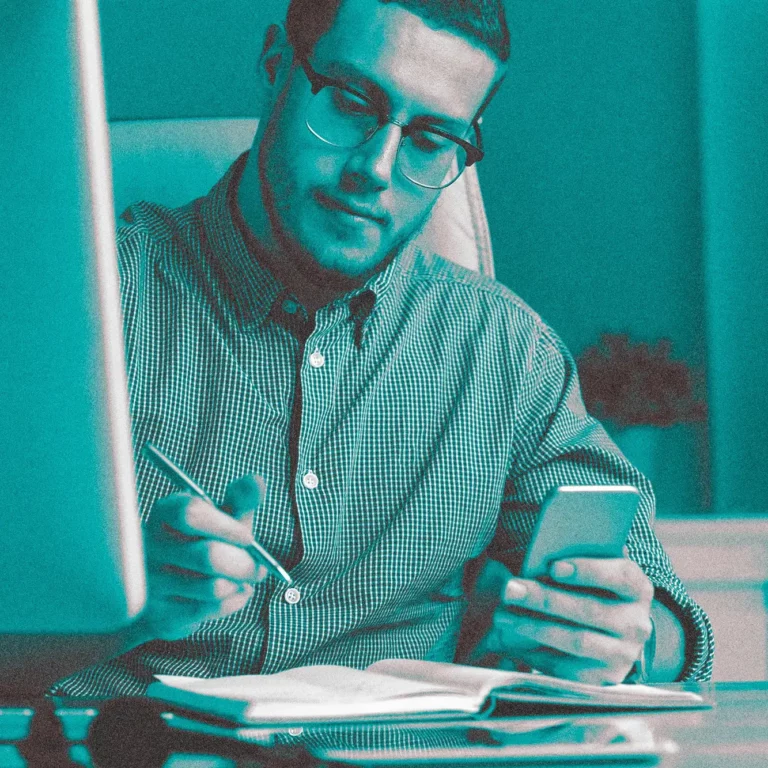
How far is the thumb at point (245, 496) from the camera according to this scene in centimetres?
74

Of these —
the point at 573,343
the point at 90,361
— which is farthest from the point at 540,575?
the point at 573,343

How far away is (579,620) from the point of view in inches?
32.9

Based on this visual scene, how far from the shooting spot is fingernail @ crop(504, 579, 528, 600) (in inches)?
31.3

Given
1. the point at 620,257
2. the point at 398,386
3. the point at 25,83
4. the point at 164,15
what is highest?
the point at 25,83

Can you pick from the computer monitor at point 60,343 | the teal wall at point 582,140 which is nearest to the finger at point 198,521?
the computer monitor at point 60,343

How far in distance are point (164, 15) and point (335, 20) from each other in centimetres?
99

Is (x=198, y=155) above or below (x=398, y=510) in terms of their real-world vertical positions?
above

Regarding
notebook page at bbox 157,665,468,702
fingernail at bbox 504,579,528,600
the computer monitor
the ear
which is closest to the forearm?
fingernail at bbox 504,579,528,600

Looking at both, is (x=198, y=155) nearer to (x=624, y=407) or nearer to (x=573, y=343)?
(x=624, y=407)

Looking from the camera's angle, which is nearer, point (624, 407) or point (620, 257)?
point (624, 407)

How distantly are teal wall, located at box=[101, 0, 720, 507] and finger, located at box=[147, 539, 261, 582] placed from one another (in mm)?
1565

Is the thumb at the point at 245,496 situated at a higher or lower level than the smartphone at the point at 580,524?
higher

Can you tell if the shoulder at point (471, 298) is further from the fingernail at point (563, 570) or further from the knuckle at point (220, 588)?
the knuckle at point (220, 588)

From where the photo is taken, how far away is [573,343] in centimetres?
216
